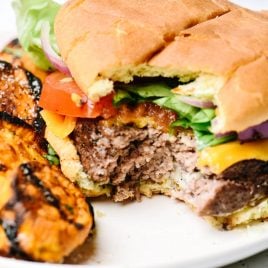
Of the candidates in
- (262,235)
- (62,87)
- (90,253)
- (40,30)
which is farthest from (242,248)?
(40,30)

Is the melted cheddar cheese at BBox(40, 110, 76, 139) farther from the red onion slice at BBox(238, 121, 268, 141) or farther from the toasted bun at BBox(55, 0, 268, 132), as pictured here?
the red onion slice at BBox(238, 121, 268, 141)

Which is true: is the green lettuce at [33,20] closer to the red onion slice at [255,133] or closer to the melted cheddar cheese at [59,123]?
the melted cheddar cheese at [59,123]

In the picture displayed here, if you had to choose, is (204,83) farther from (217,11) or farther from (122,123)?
(217,11)

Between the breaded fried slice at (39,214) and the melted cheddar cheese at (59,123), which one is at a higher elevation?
the breaded fried slice at (39,214)

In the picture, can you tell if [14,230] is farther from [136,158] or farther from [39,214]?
[136,158]

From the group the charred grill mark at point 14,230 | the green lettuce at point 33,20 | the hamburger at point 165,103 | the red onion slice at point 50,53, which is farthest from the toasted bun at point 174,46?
the charred grill mark at point 14,230
